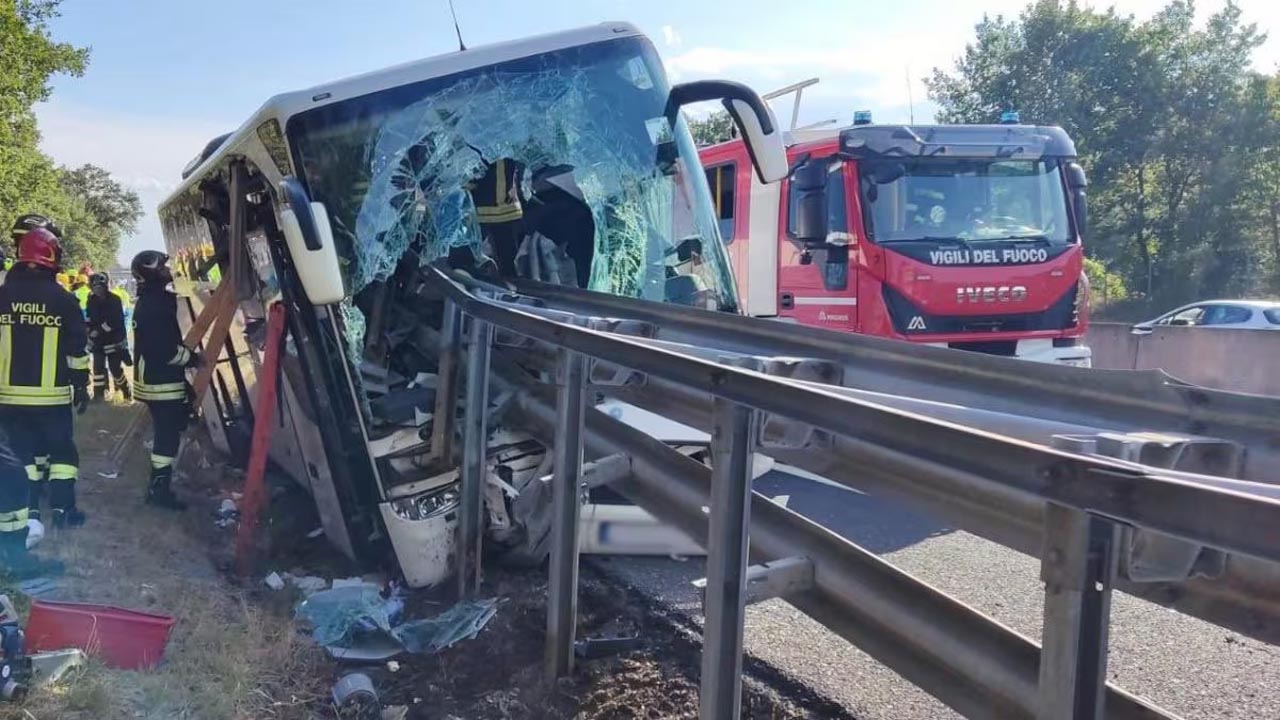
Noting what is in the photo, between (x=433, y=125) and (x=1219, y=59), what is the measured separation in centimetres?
3044

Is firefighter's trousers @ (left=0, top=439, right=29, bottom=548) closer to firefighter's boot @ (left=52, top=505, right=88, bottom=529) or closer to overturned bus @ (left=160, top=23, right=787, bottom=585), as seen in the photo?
firefighter's boot @ (left=52, top=505, right=88, bottom=529)

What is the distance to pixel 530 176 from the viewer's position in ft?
17.6

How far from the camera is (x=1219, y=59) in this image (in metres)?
28.5

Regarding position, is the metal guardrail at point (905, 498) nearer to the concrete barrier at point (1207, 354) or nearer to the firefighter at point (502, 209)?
the firefighter at point (502, 209)

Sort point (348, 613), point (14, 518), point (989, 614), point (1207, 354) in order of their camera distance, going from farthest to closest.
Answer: point (1207, 354) → point (14, 518) → point (989, 614) → point (348, 613)

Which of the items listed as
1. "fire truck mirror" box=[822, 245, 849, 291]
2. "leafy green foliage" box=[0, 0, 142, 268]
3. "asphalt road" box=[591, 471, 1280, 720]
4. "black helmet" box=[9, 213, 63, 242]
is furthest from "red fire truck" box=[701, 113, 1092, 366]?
"leafy green foliage" box=[0, 0, 142, 268]

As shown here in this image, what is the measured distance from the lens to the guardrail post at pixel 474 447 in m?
4.18

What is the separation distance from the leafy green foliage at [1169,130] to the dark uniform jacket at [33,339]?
2832 cm

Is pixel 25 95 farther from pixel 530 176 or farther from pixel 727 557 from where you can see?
pixel 727 557

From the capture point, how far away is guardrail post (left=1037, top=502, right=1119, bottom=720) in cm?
156

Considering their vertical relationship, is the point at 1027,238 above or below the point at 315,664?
above

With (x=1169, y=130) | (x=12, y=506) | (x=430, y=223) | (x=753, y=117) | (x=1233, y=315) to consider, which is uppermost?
(x=1169, y=130)

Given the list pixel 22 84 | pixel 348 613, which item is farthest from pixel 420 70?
pixel 22 84

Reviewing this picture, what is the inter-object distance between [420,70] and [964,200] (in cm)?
456
